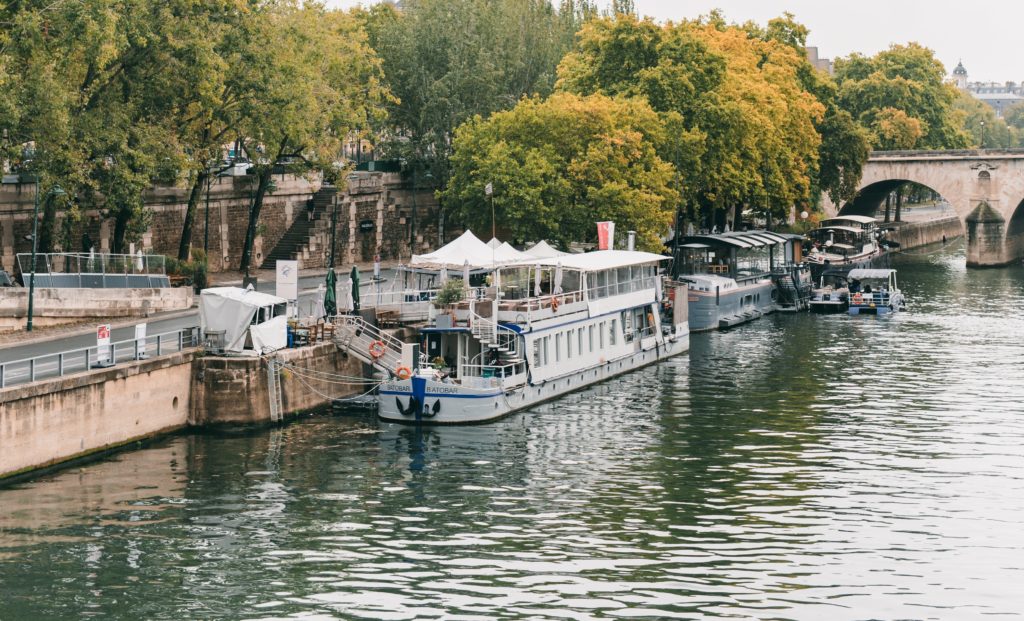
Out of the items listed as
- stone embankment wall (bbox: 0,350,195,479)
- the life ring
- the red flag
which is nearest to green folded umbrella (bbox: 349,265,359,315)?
the life ring

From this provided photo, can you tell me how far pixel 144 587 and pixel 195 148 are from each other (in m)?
39.4

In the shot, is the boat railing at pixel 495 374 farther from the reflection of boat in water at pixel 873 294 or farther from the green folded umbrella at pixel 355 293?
the reflection of boat in water at pixel 873 294

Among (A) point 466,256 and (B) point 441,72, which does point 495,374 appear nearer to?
(A) point 466,256

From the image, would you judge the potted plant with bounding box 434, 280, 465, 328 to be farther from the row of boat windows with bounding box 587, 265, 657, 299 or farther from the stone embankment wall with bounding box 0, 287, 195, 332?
the stone embankment wall with bounding box 0, 287, 195, 332

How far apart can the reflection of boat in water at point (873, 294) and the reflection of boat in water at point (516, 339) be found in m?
26.1

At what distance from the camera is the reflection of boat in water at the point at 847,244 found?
110125 millimetres

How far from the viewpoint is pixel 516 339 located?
59.0 meters

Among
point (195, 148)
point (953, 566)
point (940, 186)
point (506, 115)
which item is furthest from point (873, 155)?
point (953, 566)

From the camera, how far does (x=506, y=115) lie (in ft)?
284

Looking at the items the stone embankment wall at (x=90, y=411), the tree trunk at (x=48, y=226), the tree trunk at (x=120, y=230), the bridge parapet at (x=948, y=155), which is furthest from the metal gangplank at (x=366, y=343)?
the bridge parapet at (x=948, y=155)

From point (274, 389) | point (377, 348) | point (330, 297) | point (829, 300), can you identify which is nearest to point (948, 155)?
point (829, 300)

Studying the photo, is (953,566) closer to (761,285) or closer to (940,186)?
(761,285)

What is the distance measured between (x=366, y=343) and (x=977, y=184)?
312ft

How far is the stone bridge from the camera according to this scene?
133750 millimetres
